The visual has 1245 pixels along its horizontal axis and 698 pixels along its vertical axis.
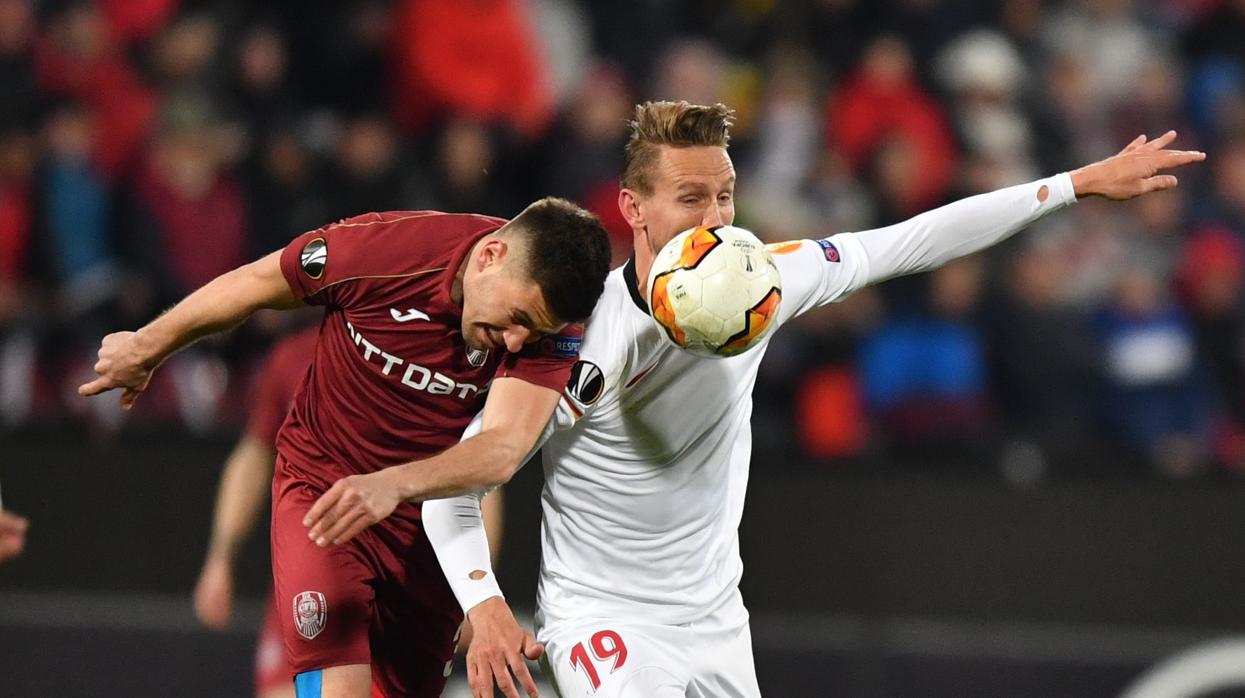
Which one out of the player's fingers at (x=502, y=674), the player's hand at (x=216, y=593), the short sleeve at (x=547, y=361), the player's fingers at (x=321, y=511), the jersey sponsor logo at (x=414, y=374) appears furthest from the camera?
the player's hand at (x=216, y=593)

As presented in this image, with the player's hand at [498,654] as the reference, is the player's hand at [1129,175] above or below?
above

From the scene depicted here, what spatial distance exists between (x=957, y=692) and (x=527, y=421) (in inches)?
172

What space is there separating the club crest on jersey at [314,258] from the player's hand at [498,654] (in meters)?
1.05

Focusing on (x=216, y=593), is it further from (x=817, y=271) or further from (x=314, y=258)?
(x=817, y=271)

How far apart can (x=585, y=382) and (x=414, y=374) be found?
0.56 metres

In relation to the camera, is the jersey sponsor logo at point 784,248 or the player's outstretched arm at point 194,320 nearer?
the player's outstretched arm at point 194,320

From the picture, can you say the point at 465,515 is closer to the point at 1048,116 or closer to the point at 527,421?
the point at 527,421

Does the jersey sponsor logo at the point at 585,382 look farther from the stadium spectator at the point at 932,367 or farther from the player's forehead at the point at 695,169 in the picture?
the stadium spectator at the point at 932,367

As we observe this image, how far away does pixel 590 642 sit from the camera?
4.87 m

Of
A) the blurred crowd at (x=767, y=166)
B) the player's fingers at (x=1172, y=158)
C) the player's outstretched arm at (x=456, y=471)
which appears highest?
the blurred crowd at (x=767, y=166)

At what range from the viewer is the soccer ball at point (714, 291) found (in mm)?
4391

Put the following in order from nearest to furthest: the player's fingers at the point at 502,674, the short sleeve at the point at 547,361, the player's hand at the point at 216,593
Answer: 1. the player's fingers at the point at 502,674
2. the short sleeve at the point at 547,361
3. the player's hand at the point at 216,593

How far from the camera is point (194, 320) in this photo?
4828 millimetres

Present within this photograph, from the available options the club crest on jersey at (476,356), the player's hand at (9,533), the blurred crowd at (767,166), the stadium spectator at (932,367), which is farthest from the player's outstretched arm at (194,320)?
the stadium spectator at (932,367)
